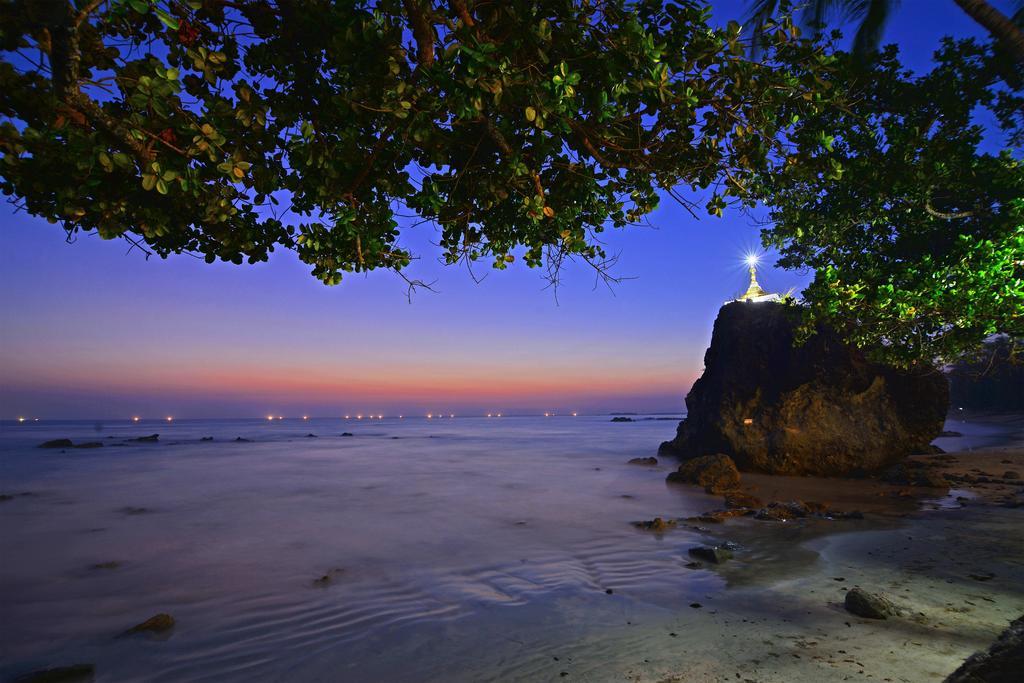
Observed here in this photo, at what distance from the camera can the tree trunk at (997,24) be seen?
4.96 meters

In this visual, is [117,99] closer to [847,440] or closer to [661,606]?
[661,606]

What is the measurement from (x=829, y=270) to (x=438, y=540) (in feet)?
29.3

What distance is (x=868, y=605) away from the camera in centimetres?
513

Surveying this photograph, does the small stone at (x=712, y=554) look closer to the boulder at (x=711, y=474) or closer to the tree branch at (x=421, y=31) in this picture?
→ the boulder at (x=711, y=474)

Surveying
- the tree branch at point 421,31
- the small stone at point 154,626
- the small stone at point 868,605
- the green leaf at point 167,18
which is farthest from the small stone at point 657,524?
the green leaf at point 167,18

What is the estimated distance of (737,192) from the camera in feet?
13.5

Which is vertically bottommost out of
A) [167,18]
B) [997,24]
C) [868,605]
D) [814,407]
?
[868,605]

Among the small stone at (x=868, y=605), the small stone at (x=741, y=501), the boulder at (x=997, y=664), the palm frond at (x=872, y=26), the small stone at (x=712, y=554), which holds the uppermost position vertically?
the palm frond at (x=872, y=26)

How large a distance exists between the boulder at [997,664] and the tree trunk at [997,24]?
5.88 metres

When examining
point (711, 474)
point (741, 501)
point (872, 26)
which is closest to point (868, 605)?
point (741, 501)

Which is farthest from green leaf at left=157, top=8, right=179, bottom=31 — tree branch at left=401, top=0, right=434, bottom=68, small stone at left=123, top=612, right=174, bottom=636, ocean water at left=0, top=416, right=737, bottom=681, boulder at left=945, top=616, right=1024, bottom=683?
small stone at left=123, top=612, right=174, bottom=636

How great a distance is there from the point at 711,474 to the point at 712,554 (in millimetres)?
7779

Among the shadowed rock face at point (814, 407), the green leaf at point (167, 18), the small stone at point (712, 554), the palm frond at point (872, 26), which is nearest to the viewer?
the green leaf at point (167, 18)

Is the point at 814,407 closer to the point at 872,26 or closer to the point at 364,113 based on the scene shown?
the point at 872,26
